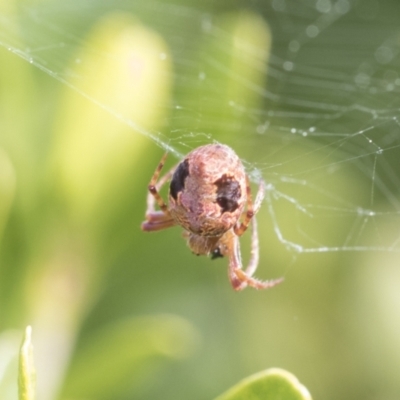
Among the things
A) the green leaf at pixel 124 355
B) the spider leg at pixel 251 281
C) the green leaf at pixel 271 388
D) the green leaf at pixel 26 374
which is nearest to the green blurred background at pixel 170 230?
the green leaf at pixel 124 355

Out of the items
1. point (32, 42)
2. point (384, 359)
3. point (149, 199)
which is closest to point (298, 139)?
point (149, 199)

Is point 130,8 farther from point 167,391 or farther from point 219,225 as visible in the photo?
point 167,391

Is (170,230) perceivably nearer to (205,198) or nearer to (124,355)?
(205,198)

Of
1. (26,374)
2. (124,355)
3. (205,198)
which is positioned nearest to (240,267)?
(205,198)

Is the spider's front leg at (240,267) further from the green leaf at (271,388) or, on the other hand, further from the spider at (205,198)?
the green leaf at (271,388)

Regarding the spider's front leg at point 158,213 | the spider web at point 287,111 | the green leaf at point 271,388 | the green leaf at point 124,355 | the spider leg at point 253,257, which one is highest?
the spider web at point 287,111

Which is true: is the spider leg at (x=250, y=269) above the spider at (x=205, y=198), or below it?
below
